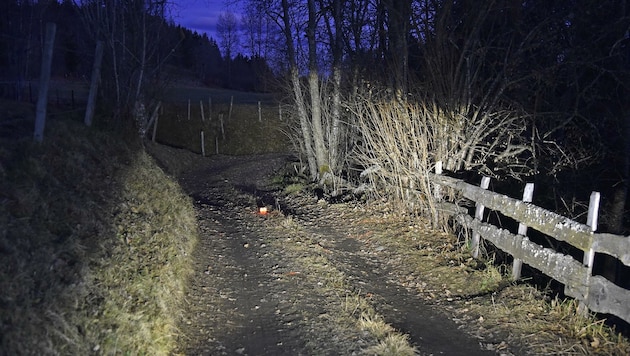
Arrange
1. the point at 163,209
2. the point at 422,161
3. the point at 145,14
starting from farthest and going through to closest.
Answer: the point at 145,14, the point at 422,161, the point at 163,209

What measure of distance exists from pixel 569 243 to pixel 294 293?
348cm

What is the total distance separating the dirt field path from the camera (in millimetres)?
5094

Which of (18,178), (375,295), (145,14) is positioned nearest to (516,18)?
(375,295)

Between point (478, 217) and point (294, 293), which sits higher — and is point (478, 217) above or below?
above

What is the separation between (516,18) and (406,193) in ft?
14.6

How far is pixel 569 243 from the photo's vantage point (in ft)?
17.4

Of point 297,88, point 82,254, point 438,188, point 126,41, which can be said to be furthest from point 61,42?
point 82,254

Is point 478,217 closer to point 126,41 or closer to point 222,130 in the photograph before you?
point 126,41

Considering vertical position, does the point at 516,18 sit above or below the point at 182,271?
above

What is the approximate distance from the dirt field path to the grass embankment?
501 millimetres

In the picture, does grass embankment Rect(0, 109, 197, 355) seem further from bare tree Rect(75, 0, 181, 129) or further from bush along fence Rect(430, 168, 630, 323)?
bare tree Rect(75, 0, 181, 129)

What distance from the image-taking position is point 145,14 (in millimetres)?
18141

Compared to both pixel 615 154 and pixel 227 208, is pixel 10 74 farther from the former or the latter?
pixel 615 154

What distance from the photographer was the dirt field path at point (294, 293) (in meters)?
5.09
